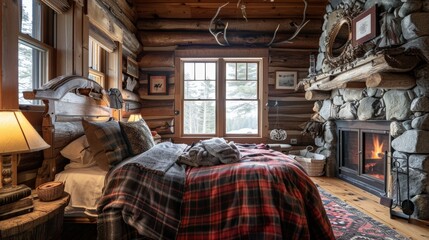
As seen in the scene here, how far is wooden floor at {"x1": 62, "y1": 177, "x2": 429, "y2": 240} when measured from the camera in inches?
80.2

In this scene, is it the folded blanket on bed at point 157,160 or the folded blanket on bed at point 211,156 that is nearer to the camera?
the folded blanket on bed at point 157,160

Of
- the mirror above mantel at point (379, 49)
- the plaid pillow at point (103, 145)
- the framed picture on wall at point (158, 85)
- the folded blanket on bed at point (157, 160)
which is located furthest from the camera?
the framed picture on wall at point (158, 85)

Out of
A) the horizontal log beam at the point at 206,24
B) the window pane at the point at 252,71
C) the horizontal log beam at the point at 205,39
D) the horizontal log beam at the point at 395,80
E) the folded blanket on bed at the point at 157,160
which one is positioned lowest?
the folded blanket on bed at the point at 157,160

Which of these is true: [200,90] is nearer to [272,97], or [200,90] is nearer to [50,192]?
[272,97]

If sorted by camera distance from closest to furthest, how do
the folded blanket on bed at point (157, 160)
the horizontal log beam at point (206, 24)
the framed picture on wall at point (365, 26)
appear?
1. the folded blanket on bed at point (157, 160)
2. the framed picture on wall at point (365, 26)
3. the horizontal log beam at point (206, 24)

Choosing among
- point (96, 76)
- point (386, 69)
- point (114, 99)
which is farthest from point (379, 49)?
point (96, 76)

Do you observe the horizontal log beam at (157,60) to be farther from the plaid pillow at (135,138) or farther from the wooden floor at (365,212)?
the wooden floor at (365,212)

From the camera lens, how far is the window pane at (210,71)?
4.67 metres

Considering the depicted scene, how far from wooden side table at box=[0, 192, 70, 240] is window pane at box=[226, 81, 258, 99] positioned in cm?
358

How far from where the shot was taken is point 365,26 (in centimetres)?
297

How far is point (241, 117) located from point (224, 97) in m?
0.53

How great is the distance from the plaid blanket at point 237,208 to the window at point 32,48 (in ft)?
3.61

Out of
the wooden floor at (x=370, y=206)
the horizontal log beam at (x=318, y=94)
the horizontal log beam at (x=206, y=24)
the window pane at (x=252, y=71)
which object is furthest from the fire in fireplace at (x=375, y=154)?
the horizontal log beam at (x=206, y=24)

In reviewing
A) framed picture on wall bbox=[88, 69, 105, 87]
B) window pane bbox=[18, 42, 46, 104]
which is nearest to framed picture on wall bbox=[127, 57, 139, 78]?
framed picture on wall bbox=[88, 69, 105, 87]
